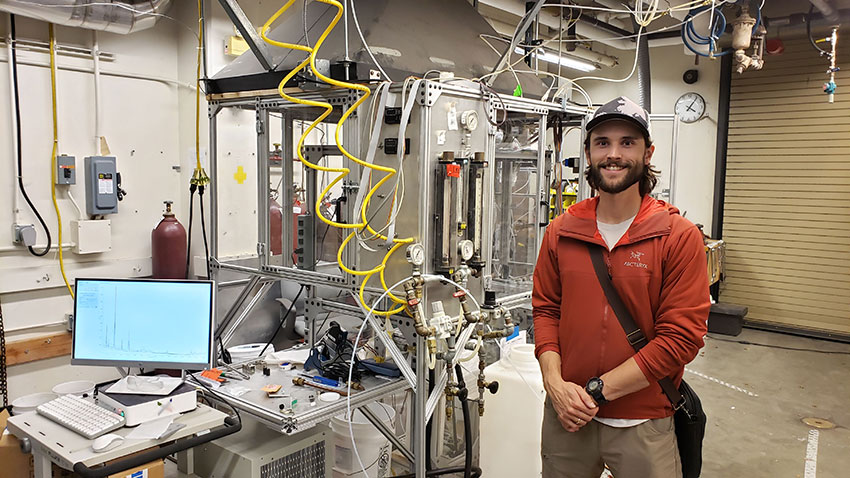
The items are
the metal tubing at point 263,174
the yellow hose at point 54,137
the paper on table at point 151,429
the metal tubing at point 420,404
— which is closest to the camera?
the paper on table at point 151,429

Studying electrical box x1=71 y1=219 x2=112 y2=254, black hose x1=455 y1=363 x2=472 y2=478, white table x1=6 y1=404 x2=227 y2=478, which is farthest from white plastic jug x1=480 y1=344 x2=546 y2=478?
electrical box x1=71 y1=219 x2=112 y2=254

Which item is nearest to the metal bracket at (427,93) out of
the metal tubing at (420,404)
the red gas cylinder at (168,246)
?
the metal tubing at (420,404)

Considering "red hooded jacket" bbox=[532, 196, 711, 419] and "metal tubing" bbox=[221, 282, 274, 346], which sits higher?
"red hooded jacket" bbox=[532, 196, 711, 419]

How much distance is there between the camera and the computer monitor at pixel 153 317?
232 cm

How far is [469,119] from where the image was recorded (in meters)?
2.56

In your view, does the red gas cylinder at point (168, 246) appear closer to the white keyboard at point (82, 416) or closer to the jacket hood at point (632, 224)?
the white keyboard at point (82, 416)

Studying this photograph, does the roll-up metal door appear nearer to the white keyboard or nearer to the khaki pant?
the khaki pant

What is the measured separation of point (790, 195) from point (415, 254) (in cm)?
560

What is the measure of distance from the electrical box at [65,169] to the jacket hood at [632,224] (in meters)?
2.91

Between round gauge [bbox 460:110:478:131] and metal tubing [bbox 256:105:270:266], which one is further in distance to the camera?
metal tubing [bbox 256:105:270:266]

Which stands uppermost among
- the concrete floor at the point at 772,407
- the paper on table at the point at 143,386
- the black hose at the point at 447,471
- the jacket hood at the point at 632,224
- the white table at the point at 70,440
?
the jacket hood at the point at 632,224

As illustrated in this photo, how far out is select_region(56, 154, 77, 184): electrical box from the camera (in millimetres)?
3531

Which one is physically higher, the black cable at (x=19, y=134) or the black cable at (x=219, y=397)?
the black cable at (x=19, y=134)

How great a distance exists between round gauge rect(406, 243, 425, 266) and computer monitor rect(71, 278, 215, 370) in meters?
0.74
